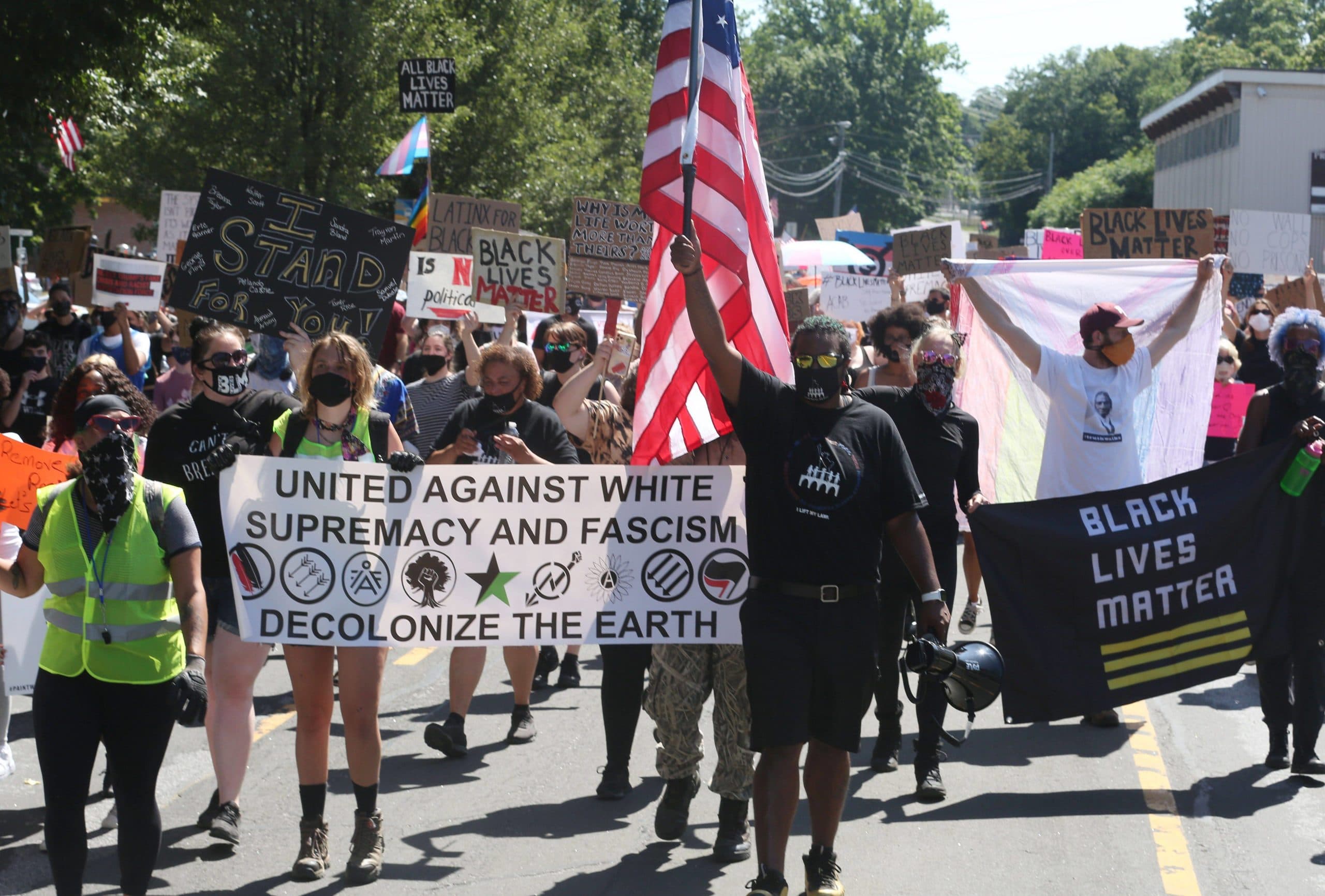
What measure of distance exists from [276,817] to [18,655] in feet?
4.65

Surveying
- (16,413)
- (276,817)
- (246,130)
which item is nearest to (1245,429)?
(276,817)

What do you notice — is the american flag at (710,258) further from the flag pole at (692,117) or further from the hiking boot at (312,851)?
the hiking boot at (312,851)

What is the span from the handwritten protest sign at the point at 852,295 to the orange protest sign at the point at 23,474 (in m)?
15.2

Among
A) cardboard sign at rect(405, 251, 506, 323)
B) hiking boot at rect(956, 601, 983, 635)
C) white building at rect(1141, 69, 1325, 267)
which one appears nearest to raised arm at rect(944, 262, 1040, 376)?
hiking boot at rect(956, 601, 983, 635)

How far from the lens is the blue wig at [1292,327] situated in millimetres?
7273

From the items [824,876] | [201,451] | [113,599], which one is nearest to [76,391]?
[201,451]

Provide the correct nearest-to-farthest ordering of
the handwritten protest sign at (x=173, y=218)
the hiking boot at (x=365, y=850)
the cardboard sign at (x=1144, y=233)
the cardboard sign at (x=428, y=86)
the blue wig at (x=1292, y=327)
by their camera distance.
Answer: the hiking boot at (x=365, y=850), the blue wig at (x=1292, y=327), the cardboard sign at (x=1144, y=233), the handwritten protest sign at (x=173, y=218), the cardboard sign at (x=428, y=86)

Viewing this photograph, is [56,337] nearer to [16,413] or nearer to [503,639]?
[16,413]

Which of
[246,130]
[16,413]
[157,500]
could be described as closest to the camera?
[157,500]

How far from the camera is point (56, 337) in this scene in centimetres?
1455

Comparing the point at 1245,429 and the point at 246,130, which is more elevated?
the point at 246,130

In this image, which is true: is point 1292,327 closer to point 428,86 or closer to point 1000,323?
point 1000,323

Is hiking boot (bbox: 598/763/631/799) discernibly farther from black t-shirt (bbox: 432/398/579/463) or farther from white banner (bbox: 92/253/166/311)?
white banner (bbox: 92/253/166/311)

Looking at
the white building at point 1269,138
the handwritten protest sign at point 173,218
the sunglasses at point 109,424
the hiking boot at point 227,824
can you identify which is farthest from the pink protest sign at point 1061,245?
the white building at point 1269,138
